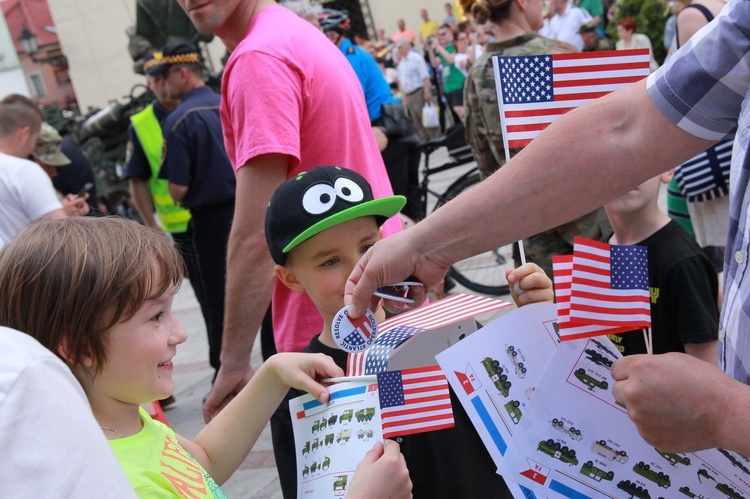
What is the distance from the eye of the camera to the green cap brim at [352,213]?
77.9 inches

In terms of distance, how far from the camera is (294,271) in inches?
86.5

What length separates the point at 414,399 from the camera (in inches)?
59.7

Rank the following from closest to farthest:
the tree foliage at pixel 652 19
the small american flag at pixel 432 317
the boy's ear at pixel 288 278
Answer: the small american flag at pixel 432 317 < the boy's ear at pixel 288 278 < the tree foliage at pixel 652 19

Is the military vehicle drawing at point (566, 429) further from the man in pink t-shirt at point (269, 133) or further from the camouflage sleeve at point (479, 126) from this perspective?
the camouflage sleeve at point (479, 126)

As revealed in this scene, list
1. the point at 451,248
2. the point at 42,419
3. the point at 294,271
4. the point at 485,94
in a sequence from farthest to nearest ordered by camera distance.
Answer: the point at 485,94, the point at 294,271, the point at 451,248, the point at 42,419

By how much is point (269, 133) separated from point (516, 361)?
3.45 feet

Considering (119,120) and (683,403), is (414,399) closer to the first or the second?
(683,403)

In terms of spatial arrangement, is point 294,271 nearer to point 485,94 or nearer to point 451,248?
point 451,248

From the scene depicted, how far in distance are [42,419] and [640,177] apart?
1066mm

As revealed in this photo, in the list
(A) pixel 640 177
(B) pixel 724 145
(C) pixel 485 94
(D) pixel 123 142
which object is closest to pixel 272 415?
(A) pixel 640 177

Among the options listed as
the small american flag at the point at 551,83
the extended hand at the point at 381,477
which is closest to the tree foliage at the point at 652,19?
the small american flag at the point at 551,83

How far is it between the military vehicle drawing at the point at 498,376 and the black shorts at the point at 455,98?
12.3 metres

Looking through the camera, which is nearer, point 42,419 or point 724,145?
point 42,419

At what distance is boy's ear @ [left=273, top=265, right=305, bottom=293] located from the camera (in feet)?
7.31
